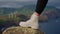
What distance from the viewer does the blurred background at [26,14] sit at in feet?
4.78

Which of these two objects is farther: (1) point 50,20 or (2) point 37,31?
(1) point 50,20

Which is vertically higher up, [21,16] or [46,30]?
[21,16]

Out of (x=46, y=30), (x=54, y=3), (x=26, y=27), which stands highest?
(x=54, y=3)

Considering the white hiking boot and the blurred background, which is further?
the blurred background

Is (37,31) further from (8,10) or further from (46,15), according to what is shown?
(8,10)

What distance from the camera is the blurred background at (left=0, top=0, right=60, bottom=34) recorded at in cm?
146

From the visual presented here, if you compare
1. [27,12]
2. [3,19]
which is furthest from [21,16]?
[3,19]

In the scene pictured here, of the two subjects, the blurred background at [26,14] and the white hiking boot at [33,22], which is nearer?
the white hiking boot at [33,22]

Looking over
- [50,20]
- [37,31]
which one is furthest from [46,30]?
[37,31]

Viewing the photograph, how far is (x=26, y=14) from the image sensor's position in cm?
146

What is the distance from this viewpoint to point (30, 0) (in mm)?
1496

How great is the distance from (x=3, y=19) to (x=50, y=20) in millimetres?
472

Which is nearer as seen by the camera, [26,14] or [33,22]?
[33,22]

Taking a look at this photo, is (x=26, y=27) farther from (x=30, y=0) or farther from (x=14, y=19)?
(x=30, y=0)
